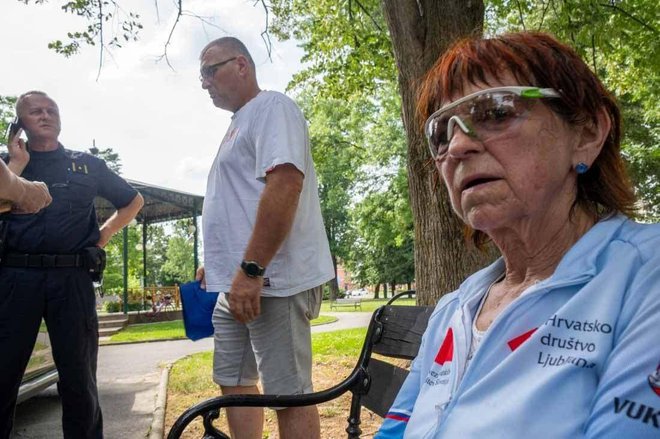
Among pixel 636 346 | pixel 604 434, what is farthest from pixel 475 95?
pixel 604 434

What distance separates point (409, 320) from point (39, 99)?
3.08m

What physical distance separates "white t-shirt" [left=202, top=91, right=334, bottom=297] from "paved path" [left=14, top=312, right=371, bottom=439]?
279cm

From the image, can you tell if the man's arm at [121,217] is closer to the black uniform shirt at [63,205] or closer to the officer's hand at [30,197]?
the black uniform shirt at [63,205]

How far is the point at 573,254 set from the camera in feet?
4.31

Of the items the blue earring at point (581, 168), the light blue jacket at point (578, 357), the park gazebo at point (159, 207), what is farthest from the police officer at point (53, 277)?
the park gazebo at point (159, 207)

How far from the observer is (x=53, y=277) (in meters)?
3.48

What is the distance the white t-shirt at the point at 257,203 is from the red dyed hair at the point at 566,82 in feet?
4.10

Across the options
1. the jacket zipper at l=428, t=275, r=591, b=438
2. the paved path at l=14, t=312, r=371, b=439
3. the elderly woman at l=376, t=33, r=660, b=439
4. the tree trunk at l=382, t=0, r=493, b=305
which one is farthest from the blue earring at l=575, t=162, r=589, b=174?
the paved path at l=14, t=312, r=371, b=439

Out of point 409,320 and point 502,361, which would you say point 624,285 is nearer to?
point 502,361

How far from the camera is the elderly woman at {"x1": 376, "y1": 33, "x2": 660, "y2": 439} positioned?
A: 113 cm

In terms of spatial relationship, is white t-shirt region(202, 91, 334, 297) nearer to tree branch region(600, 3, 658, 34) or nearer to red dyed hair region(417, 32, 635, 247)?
red dyed hair region(417, 32, 635, 247)

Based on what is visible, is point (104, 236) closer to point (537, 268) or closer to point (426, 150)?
point (426, 150)

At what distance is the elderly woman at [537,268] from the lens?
113 cm

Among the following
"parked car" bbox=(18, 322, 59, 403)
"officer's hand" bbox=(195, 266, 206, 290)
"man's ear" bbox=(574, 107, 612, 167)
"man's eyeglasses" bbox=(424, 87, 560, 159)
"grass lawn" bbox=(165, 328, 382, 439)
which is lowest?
"grass lawn" bbox=(165, 328, 382, 439)
